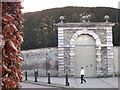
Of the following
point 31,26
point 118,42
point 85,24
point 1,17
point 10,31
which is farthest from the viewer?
point 31,26

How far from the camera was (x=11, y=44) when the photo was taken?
2271 mm

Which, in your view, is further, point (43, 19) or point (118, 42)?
point (43, 19)

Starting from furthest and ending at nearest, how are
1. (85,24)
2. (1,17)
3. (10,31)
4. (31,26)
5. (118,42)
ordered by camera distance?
(31,26) < (118,42) < (85,24) < (10,31) < (1,17)

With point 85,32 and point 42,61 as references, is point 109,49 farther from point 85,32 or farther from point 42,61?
point 42,61

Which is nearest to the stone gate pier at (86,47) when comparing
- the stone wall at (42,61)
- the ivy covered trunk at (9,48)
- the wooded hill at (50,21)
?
the stone wall at (42,61)

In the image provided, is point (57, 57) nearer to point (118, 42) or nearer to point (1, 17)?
point (118, 42)

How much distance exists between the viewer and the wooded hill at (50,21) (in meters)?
25.0

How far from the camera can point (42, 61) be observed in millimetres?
21391

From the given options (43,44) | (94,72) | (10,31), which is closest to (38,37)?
(43,44)

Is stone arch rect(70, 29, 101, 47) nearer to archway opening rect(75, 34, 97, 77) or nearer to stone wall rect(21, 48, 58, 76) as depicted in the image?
archway opening rect(75, 34, 97, 77)

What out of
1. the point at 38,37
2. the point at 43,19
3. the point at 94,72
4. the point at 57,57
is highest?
the point at 43,19

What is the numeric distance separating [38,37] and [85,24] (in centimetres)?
663

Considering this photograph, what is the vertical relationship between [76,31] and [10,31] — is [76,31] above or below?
above

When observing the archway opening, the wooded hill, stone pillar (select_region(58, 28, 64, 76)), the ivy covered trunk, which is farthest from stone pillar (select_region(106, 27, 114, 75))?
the ivy covered trunk
